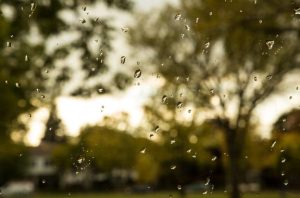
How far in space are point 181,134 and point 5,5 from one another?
1487 centimetres

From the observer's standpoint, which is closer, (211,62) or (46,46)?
(46,46)

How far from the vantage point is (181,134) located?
19.7 m

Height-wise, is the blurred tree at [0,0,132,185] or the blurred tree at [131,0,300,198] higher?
the blurred tree at [131,0,300,198]

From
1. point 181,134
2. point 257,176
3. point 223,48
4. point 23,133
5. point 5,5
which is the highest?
point 257,176

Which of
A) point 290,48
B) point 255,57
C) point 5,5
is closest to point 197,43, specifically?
point 255,57

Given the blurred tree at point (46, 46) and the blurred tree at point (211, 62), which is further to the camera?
the blurred tree at point (211, 62)

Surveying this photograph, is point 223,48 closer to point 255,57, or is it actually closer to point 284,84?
point 255,57

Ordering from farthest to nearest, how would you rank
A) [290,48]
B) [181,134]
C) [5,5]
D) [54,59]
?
[181,134]
[290,48]
[54,59]
[5,5]

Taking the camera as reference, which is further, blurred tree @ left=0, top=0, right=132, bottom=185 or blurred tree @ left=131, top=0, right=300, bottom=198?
blurred tree @ left=131, top=0, right=300, bottom=198

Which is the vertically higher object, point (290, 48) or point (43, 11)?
point (290, 48)

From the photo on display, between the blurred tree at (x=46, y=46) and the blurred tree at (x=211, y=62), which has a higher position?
the blurred tree at (x=211, y=62)

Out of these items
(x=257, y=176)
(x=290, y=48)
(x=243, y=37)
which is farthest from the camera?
(x=257, y=176)

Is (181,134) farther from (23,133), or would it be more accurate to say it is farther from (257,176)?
(257,176)

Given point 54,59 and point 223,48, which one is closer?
point 54,59
